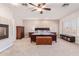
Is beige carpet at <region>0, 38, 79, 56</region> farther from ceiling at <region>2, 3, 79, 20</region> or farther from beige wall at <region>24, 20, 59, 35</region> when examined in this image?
beige wall at <region>24, 20, 59, 35</region>

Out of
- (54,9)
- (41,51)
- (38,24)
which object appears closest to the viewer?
(41,51)

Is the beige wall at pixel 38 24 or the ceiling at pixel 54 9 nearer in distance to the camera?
the ceiling at pixel 54 9

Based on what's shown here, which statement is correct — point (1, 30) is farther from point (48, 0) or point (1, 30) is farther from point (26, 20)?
point (26, 20)

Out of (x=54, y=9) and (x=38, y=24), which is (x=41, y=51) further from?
(x=38, y=24)

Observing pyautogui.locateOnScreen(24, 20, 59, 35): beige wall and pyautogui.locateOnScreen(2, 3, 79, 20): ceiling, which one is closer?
pyautogui.locateOnScreen(2, 3, 79, 20): ceiling

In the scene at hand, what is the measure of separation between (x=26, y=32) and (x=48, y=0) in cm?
1170

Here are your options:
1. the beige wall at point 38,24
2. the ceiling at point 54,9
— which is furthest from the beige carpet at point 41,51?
the beige wall at point 38,24

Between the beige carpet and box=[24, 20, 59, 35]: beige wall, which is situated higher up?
box=[24, 20, 59, 35]: beige wall

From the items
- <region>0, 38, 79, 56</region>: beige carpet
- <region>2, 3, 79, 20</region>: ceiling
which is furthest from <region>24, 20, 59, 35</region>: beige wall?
<region>0, 38, 79, 56</region>: beige carpet

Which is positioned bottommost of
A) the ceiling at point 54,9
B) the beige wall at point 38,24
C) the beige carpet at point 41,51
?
the beige carpet at point 41,51

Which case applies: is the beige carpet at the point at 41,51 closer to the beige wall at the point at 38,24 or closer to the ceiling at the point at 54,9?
the ceiling at the point at 54,9

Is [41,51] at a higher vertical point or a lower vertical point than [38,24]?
lower

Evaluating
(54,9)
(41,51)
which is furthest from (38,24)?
(41,51)

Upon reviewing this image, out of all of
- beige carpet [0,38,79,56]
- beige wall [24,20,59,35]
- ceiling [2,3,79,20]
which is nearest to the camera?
beige carpet [0,38,79,56]
